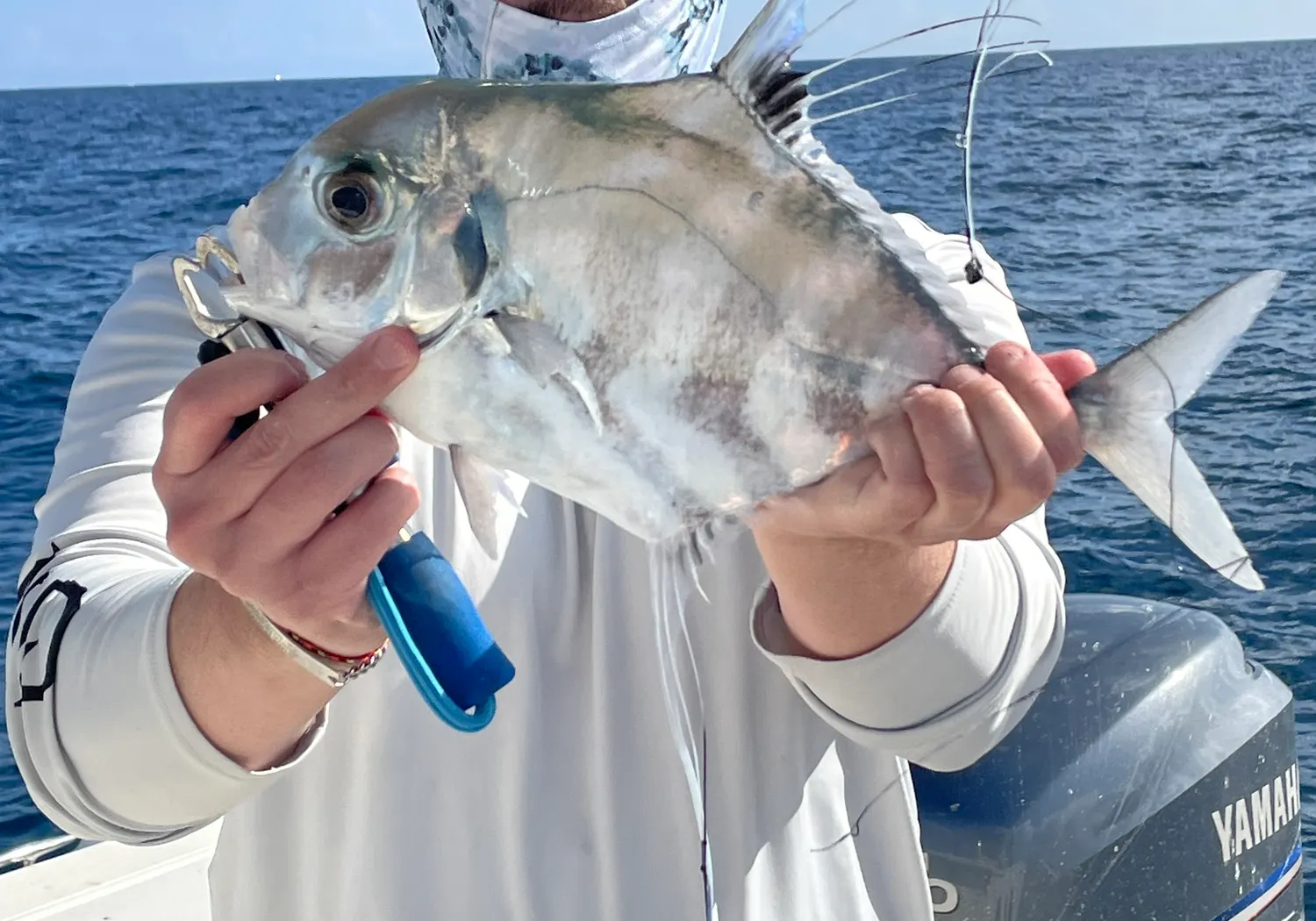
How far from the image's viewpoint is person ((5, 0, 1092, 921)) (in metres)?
1.24

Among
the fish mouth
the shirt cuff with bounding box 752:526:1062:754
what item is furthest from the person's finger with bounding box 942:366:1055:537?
the fish mouth

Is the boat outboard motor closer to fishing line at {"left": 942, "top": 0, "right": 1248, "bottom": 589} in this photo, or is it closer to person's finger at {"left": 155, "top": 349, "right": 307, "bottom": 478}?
fishing line at {"left": 942, "top": 0, "right": 1248, "bottom": 589}

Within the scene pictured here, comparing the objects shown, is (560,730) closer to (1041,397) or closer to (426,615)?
(426,615)

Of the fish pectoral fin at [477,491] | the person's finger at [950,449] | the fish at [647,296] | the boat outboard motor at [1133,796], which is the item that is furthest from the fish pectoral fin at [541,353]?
the boat outboard motor at [1133,796]

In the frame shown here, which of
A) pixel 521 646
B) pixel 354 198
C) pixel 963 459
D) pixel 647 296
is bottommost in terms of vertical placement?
pixel 521 646

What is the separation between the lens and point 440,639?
1253 millimetres

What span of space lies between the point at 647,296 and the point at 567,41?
0.79m

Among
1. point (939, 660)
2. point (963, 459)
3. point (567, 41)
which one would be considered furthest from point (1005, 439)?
point (567, 41)

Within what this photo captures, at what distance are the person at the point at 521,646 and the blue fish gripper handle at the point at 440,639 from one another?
52 mm

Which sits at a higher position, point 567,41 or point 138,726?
point 567,41

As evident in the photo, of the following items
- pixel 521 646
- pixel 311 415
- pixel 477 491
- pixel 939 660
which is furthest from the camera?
pixel 521 646

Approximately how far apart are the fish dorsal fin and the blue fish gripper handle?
566mm

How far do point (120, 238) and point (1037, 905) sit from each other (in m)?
19.5

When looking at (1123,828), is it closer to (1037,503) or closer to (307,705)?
(1037,503)
